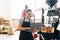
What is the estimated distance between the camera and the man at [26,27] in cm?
73

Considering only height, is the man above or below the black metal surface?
below

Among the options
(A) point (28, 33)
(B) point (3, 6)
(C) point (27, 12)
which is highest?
(B) point (3, 6)

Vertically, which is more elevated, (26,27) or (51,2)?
(51,2)

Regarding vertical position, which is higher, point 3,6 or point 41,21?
point 3,6

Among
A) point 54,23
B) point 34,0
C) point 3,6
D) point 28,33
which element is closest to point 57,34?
point 54,23

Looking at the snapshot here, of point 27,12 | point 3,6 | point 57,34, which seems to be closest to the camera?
point 57,34

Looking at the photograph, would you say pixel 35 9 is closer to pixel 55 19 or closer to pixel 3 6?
pixel 55 19

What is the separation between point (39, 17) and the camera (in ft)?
2.32

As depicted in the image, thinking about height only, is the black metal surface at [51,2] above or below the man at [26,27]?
above

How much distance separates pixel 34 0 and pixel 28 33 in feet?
0.80

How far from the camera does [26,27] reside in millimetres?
758

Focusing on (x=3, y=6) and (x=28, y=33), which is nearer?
(x=28, y=33)

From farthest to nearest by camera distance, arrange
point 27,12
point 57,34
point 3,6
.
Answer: point 3,6 < point 27,12 < point 57,34

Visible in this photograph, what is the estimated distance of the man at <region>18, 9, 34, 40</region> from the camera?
0.73 meters
